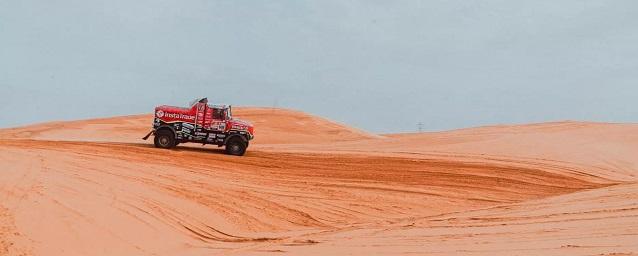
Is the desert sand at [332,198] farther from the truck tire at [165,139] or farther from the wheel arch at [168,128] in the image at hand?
the wheel arch at [168,128]

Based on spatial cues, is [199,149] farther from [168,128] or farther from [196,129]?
[168,128]

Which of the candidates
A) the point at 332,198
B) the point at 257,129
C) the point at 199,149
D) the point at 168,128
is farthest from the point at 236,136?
the point at 257,129

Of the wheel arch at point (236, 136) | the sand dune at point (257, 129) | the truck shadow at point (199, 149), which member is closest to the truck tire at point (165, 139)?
the truck shadow at point (199, 149)

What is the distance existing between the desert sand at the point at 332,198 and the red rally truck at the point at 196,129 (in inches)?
25.4

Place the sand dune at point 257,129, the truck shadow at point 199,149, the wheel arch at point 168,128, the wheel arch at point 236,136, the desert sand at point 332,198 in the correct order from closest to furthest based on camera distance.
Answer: the desert sand at point 332,198, the wheel arch at point 168,128, the wheel arch at point 236,136, the truck shadow at point 199,149, the sand dune at point 257,129

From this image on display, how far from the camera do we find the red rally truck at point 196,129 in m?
22.6

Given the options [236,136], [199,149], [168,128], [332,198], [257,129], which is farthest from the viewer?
[257,129]

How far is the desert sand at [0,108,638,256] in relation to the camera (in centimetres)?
861

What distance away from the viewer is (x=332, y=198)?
1491cm

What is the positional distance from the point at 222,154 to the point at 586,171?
11.8 m

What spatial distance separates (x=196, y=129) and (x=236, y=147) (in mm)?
1525

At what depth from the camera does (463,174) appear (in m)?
18.9

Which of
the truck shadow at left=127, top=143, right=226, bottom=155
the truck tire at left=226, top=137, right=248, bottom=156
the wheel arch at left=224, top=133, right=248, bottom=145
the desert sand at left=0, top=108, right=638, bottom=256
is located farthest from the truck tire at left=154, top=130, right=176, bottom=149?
the truck tire at left=226, top=137, right=248, bottom=156

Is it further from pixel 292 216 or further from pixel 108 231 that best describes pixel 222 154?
pixel 108 231
